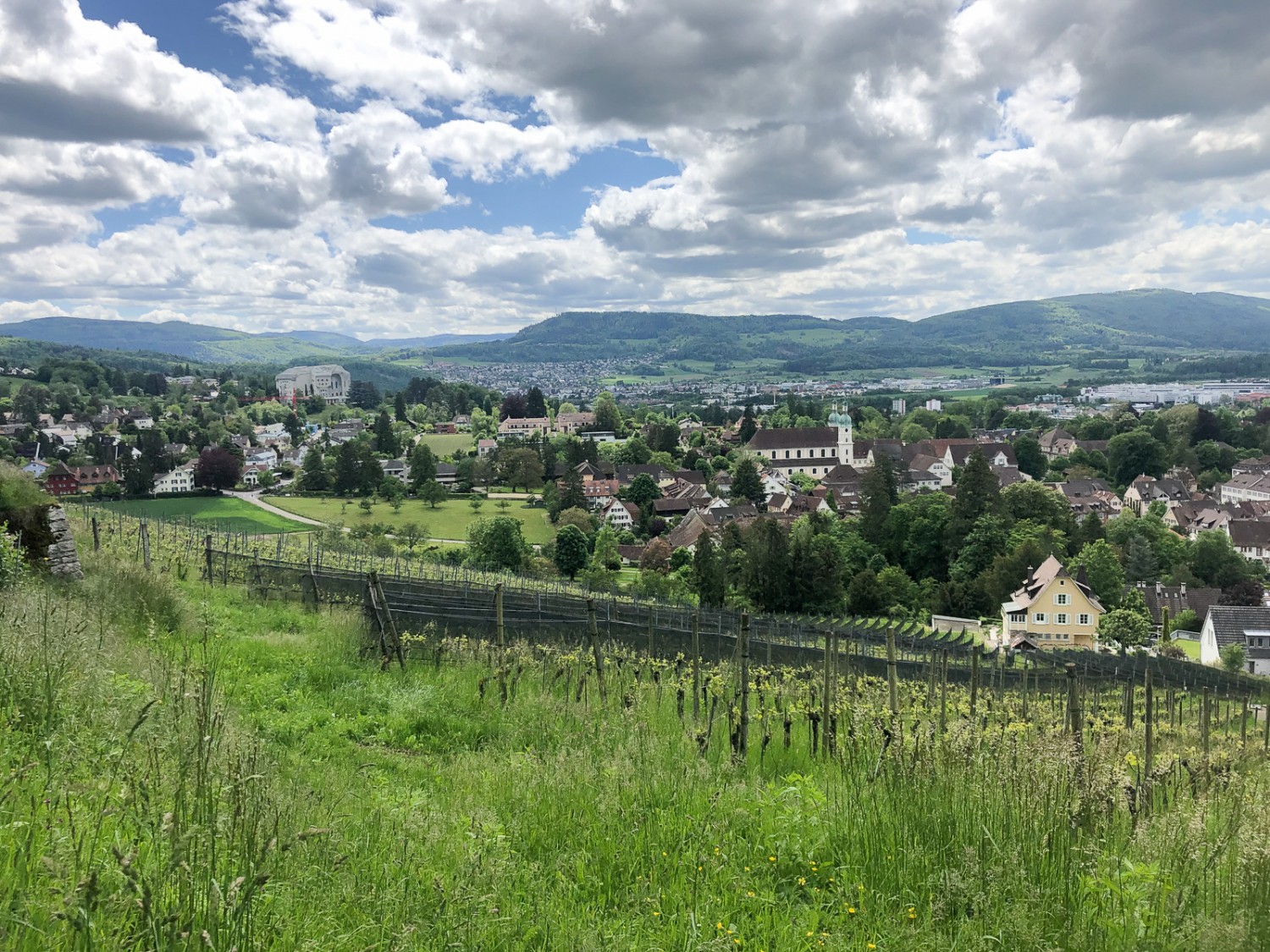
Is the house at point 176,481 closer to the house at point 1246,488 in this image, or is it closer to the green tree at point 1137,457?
the green tree at point 1137,457

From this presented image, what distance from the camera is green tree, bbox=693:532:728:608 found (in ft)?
152

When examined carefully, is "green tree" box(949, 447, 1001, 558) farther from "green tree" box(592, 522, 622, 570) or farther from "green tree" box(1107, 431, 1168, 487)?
"green tree" box(1107, 431, 1168, 487)

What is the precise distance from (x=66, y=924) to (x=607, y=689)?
6658mm

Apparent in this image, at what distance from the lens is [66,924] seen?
2.31m

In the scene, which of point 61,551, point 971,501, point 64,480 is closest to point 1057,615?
point 971,501

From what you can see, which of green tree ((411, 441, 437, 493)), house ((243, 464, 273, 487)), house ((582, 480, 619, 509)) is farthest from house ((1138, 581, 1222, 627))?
house ((243, 464, 273, 487))

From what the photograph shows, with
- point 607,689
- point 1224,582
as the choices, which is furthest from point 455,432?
point 607,689

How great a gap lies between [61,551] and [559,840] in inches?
371

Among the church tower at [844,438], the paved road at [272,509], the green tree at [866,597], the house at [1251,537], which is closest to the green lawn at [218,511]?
the paved road at [272,509]

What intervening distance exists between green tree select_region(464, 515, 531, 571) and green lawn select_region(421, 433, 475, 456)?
168ft

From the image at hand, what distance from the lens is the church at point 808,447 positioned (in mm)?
104688

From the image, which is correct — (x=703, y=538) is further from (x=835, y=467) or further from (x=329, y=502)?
(x=835, y=467)

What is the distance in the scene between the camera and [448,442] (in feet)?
375

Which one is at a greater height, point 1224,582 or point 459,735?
point 459,735
